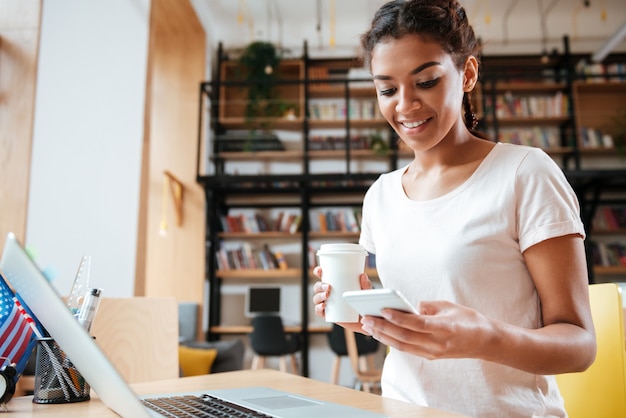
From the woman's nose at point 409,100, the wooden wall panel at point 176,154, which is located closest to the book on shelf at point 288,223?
the wooden wall panel at point 176,154

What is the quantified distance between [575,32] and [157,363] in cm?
708

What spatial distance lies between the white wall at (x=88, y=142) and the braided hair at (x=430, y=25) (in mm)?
2980

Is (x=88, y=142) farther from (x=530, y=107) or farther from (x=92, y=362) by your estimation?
(x=530, y=107)

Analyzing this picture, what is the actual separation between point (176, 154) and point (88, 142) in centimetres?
241

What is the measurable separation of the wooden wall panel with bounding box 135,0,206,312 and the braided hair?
503 cm

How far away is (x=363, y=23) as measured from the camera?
716cm

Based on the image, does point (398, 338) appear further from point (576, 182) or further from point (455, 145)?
point (576, 182)

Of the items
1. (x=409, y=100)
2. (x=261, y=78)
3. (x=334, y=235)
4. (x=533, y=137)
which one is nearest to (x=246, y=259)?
(x=334, y=235)

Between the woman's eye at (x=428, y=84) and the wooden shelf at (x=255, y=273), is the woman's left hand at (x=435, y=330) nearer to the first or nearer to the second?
the woman's eye at (x=428, y=84)

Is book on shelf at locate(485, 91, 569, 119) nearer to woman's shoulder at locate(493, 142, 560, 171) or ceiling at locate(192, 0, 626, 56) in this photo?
ceiling at locate(192, 0, 626, 56)

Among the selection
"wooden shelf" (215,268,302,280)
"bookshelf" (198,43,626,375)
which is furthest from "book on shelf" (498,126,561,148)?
"wooden shelf" (215,268,302,280)

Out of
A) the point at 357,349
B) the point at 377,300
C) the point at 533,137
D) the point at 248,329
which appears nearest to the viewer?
the point at 377,300

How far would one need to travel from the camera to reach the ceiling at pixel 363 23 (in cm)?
670

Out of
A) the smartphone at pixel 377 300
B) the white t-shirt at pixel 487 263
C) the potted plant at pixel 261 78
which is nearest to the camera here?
the smartphone at pixel 377 300
